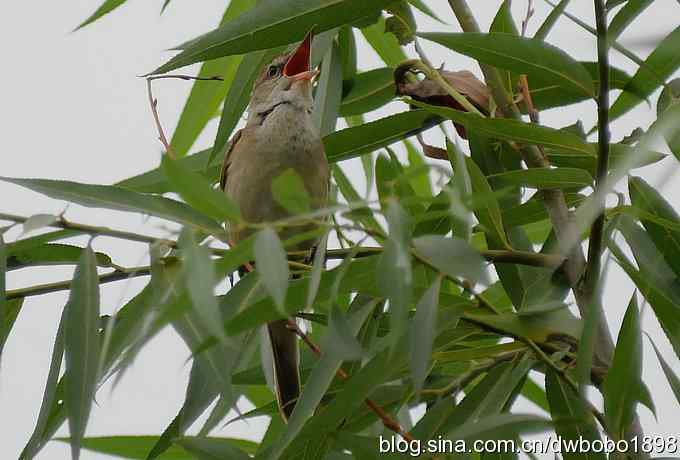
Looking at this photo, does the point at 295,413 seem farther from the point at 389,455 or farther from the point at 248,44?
the point at 248,44

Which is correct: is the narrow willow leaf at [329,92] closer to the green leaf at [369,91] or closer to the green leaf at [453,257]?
the green leaf at [369,91]

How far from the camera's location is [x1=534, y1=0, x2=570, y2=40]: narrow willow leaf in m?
2.07

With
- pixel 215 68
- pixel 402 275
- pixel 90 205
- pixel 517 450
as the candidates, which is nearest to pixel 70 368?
pixel 90 205

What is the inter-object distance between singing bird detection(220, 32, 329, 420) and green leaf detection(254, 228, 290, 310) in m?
1.39

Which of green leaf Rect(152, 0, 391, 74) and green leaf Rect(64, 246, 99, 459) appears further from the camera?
green leaf Rect(152, 0, 391, 74)

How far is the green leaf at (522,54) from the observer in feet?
6.70

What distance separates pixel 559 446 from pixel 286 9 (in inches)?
38.5

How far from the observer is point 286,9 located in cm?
216

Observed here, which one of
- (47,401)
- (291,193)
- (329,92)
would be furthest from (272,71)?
(291,193)

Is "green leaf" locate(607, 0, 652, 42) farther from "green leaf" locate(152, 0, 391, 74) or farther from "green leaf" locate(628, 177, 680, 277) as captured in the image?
"green leaf" locate(152, 0, 391, 74)

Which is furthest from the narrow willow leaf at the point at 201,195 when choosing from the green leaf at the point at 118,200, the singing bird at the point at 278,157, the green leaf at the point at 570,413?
the singing bird at the point at 278,157

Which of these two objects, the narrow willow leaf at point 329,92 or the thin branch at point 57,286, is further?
the narrow willow leaf at point 329,92

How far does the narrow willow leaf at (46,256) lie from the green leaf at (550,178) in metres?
0.83

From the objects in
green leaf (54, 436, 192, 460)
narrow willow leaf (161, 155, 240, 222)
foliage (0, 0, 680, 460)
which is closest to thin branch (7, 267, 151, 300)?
foliage (0, 0, 680, 460)
